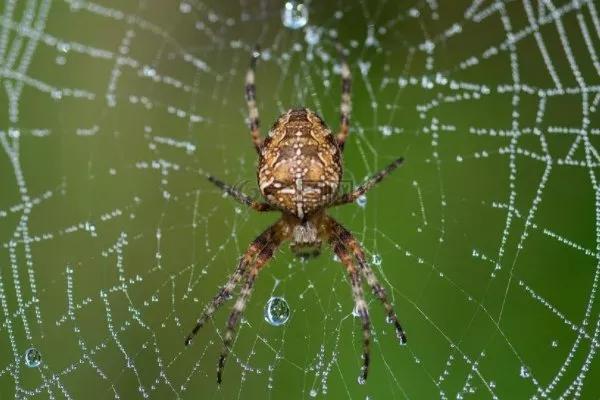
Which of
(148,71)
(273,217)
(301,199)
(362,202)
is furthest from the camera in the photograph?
(148,71)

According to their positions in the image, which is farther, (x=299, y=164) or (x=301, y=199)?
(x=301, y=199)

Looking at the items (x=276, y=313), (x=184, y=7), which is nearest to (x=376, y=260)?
(x=276, y=313)

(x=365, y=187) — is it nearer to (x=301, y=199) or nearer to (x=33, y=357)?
(x=301, y=199)

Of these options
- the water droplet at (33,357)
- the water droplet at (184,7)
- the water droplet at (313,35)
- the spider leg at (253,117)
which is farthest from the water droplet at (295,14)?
the water droplet at (33,357)

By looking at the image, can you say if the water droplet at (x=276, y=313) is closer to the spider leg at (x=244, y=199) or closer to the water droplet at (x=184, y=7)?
the spider leg at (x=244, y=199)

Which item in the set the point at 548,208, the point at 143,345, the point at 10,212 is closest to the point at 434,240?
the point at 548,208

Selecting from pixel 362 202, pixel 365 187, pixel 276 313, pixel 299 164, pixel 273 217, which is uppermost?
pixel 299 164
